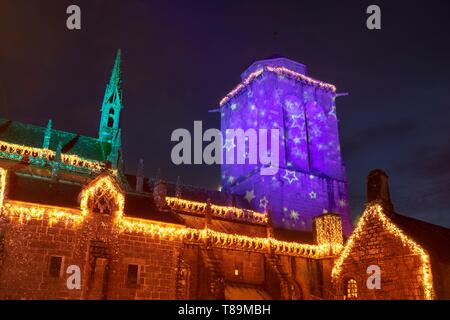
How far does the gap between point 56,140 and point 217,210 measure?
15819mm

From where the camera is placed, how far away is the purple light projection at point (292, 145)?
4541cm

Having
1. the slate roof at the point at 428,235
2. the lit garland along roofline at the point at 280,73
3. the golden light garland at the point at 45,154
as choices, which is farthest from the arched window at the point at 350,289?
the lit garland along roofline at the point at 280,73

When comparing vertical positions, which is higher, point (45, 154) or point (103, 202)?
point (45, 154)

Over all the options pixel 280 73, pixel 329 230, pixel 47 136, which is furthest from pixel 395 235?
pixel 280 73

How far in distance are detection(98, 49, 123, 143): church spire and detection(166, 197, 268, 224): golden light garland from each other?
1185 cm

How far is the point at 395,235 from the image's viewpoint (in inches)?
808

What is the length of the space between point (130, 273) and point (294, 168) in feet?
90.9

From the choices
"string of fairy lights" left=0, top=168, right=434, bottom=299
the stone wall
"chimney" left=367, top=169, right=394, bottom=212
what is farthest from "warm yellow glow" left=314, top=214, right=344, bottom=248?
"chimney" left=367, top=169, right=394, bottom=212

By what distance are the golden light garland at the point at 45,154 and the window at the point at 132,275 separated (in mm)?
13728

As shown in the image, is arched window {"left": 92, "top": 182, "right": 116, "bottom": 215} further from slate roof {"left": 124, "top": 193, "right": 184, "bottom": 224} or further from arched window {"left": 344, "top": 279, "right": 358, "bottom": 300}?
arched window {"left": 344, "top": 279, "right": 358, "bottom": 300}

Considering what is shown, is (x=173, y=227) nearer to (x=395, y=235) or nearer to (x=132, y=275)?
(x=132, y=275)

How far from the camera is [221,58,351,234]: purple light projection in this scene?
45406mm

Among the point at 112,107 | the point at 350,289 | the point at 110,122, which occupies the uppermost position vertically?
the point at 112,107

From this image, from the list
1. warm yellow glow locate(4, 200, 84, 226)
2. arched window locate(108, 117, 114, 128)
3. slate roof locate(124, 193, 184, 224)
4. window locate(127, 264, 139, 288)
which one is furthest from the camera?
arched window locate(108, 117, 114, 128)
